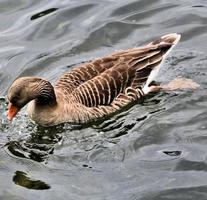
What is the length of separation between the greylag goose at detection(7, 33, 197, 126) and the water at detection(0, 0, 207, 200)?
0.21 meters

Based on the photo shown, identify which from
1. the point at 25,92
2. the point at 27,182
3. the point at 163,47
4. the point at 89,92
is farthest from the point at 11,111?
the point at 163,47

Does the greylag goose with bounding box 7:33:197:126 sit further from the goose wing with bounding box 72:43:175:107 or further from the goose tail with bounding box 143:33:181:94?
the goose tail with bounding box 143:33:181:94

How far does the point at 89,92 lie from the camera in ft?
36.6

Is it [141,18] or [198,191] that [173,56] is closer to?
[141,18]

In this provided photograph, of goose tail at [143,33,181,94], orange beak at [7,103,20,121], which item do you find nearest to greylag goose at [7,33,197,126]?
orange beak at [7,103,20,121]

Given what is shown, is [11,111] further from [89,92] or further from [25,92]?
[89,92]

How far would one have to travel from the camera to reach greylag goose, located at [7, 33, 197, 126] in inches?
437

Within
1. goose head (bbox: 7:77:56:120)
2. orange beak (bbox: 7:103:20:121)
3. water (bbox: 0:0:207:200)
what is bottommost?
water (bbox: 0:0:207:200)

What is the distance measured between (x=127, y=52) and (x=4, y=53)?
3.24 m

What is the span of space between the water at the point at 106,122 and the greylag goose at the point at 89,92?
0.21 m

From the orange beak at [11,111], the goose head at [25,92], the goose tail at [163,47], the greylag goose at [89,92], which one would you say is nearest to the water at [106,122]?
the greylag goose at [89,92]

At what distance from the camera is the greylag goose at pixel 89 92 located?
11094mm

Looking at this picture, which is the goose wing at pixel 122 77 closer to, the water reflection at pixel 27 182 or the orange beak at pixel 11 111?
the orange beak at pixel 11 111

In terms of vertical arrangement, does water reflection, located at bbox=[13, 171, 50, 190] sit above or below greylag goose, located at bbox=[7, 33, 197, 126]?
below
